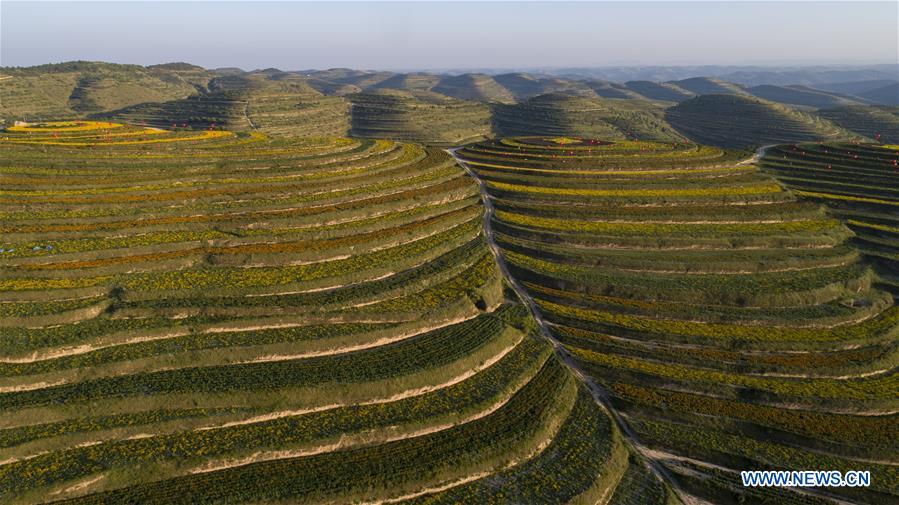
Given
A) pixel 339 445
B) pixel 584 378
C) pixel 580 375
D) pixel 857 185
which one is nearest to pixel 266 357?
pixel 339 445

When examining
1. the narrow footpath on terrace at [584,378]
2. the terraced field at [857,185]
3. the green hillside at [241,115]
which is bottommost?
the narrow footpath on terrace at [584,378]

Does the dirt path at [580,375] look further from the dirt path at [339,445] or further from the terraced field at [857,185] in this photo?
the terraced field at [857,185]

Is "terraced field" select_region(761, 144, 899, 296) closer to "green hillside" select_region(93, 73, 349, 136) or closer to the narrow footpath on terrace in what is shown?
the narrow footpath on terrace

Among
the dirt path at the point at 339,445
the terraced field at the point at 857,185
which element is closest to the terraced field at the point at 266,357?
the dirt path at the point at 339,445

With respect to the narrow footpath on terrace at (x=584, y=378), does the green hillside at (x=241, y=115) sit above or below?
above

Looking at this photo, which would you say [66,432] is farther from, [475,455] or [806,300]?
[806,300]

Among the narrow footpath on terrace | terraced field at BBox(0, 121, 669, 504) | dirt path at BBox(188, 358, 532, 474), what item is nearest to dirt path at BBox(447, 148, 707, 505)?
A: the narrow footpath on terrace
